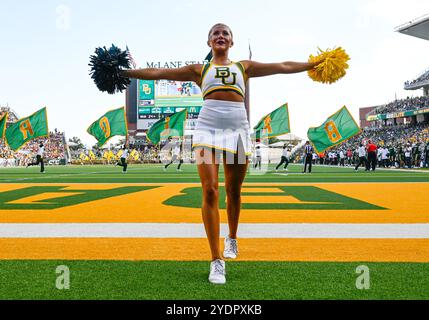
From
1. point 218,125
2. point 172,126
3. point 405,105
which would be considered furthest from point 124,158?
point 405,105

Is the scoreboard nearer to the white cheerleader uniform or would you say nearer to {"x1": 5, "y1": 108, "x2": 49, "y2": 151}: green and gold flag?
{"x1": 5, "y1": 108, "x2": 49, "y2": 151}: green and gold flag

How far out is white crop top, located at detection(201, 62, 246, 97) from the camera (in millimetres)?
3828

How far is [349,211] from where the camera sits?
7.10 m

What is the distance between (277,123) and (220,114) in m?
22.5

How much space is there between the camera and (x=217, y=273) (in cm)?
326

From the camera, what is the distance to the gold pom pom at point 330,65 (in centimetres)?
430

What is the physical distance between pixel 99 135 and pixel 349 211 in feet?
78.2

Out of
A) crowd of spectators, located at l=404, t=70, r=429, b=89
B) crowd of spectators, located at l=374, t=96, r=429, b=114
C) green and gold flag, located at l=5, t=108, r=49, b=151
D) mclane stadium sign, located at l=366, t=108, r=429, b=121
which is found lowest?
green and gold flag, located at l=5, t=108, r=49, b=151

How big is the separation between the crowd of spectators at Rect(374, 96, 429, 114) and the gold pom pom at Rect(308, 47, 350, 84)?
182 feet

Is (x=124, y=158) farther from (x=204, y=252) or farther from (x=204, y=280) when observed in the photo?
(x=204, y=280)

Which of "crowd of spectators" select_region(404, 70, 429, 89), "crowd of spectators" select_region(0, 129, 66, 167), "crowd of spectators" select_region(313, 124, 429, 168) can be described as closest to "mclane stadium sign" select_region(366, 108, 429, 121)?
"crowd of spectators" select_region(313, 124, 429, 168)

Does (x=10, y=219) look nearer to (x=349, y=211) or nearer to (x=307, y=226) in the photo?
(x=307, y=226)

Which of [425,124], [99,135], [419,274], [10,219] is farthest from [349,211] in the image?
[425,124]

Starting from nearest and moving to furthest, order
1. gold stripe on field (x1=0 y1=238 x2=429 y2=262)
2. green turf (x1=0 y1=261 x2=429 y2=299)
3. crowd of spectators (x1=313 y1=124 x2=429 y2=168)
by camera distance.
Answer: green turf (x1=0 y1=261 x2=429 y2=299) → gold stripe on field (x1=0 y1=238 x2=429 y2=262) → crowd of spectators (x1=313 y1=124 x2=429 y2=168)
